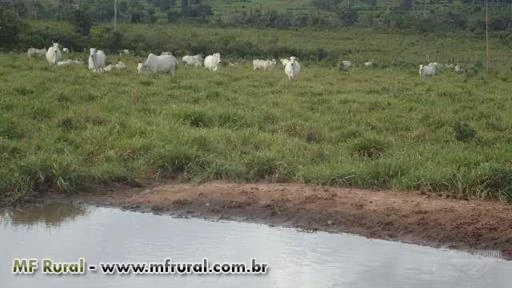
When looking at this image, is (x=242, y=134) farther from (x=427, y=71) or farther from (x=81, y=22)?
(x=81, y=22)

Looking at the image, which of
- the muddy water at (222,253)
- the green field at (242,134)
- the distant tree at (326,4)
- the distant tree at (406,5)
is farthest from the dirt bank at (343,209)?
the distant tree at (326,4)

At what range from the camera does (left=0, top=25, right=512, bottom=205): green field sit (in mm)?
8367

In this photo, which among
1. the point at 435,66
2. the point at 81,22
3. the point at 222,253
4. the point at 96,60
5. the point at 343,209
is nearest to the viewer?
the point at 222,253

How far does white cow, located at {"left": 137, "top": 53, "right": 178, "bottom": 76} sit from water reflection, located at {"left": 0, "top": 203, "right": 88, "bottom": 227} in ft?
39.5

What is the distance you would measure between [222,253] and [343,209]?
5.60 feet

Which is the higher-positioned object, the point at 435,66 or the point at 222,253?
the point at 222,253

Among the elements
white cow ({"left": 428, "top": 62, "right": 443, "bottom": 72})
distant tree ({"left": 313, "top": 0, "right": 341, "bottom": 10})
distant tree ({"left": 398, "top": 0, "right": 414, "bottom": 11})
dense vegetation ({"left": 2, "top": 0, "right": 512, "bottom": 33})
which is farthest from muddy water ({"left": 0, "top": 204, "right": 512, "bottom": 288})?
distant tree ({"left": 313, "top": 0, "right": 341, "bottom": 10})

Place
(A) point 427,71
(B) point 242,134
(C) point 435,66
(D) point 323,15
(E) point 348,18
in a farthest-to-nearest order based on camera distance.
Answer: (D) point 323,15, (E) point 348,18, (C) point 435,66, (A) point 427,71, (B) point 242,134

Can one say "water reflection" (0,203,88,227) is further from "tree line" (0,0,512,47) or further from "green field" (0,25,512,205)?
"tree line" (0,0,512,47)

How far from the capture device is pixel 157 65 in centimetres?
1978

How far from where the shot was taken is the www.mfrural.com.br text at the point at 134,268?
5711 mm

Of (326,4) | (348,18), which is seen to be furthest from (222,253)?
(326,4)

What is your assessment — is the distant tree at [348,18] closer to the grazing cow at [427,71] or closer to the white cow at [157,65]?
the grazing cow at [427,71]

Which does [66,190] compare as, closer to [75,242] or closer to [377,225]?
[75,242]
